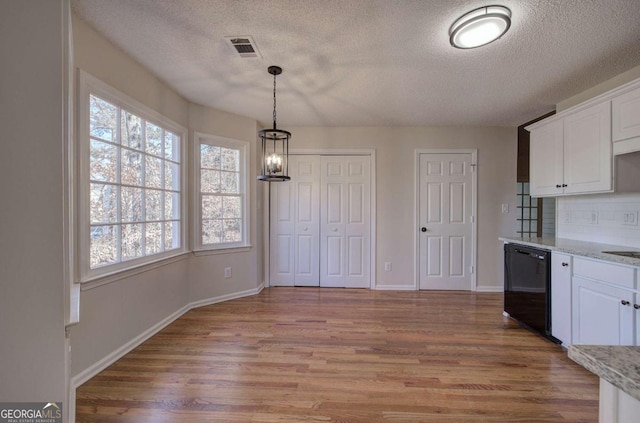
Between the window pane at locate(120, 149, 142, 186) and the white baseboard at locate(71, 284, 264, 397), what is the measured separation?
53.3 inches

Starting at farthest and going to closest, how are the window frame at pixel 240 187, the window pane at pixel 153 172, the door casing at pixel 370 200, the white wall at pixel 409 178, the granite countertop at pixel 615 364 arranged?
the door casing at pixel 370 200 → the white wall at pixel 409 178 → the window frame at pixel 240 187 → the window pane at pixel 153 172 → the granite countertop at pixel 615 364

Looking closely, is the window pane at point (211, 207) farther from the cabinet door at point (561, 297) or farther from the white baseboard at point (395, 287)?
the cabinet door at point (561, 297)

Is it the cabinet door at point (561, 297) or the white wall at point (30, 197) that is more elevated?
the white wall at point (30, 197)

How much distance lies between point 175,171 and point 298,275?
2.19m

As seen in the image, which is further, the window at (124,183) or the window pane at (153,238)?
the window pane at (153,238)

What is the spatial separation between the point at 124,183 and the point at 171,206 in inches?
26.5

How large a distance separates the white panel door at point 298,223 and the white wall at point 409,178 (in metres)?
0.43

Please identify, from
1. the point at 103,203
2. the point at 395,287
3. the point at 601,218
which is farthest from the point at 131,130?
the point at 601,218

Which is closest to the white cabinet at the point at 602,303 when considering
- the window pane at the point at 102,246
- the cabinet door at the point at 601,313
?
the cabinet door at the point at 601,313

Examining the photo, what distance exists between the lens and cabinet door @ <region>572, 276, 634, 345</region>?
5.89 ft

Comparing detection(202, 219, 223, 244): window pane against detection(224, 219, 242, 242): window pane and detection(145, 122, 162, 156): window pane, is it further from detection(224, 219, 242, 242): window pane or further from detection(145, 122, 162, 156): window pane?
detection(145, 122, 162, 156): window pane

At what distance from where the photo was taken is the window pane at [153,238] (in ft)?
8.41

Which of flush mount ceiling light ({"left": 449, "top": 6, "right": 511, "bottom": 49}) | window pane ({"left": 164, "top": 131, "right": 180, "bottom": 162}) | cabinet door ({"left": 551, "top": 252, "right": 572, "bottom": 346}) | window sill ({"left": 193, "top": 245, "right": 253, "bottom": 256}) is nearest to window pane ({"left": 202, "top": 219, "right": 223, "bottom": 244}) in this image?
window sill ({"left": 193, "top": 245, "right": 253, "bottom": 256})

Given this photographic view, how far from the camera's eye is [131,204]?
235 cm
